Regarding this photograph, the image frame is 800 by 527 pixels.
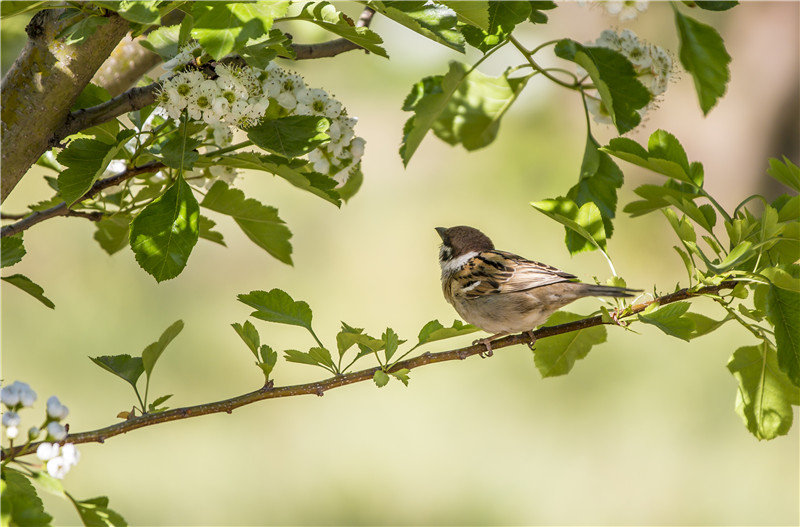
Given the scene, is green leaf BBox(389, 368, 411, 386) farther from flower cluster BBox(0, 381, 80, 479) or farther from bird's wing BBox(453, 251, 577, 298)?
bird's wing BBox(453, 251, 577, 298)

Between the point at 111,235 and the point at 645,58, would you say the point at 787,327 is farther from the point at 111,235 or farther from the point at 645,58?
the point at 111,235

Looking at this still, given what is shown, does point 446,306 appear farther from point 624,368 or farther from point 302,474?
point 302,474

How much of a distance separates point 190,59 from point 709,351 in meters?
8.91

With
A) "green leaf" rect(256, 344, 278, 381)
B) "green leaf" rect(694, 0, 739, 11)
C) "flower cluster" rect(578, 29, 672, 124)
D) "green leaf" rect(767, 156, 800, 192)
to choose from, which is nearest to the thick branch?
"green leaf" rect(256, 344, 278, 381)

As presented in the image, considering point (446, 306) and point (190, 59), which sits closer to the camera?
point (190, 59)

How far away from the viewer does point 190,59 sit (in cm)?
211

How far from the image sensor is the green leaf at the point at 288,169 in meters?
2.09

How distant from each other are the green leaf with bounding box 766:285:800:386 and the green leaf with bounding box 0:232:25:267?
1.95 meters

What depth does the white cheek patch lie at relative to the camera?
12.2 feet

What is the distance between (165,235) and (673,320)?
4.35ft

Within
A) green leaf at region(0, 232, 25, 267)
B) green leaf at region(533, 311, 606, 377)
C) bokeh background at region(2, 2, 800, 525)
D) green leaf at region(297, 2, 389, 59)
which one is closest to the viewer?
green leaf at region(297, 2, 389, 59)

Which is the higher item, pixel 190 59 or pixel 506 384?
pixel 190 59

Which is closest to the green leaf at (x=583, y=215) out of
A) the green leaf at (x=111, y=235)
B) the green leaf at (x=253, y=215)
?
the green leaf at (x=253, y=215)

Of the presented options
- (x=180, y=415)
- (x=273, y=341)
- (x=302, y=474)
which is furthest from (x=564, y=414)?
(x=180, y=415)
